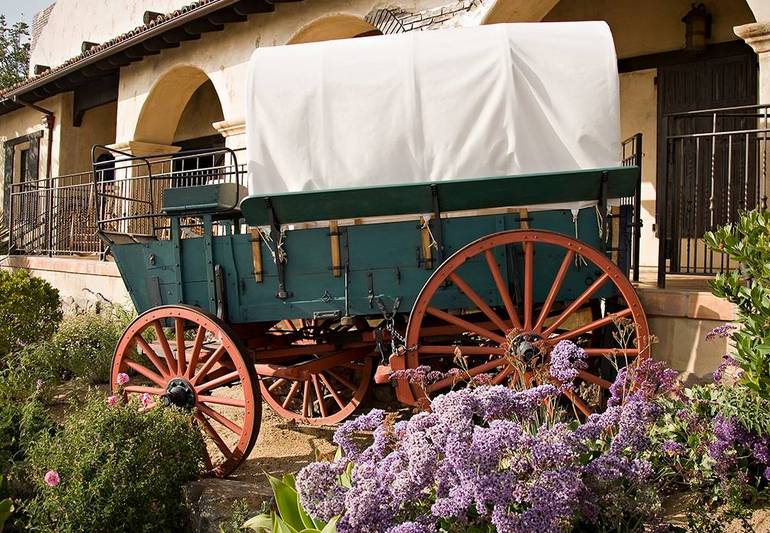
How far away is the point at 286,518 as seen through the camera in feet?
9.84

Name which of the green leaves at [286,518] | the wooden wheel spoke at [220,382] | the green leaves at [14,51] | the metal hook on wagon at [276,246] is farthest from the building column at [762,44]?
the green leaves at [14,51]

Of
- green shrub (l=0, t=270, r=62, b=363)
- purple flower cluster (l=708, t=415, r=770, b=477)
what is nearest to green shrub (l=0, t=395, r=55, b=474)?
green shrub (l=0, t=270, r=62, b=363)

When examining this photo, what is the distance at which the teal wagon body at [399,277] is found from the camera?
13.9ft

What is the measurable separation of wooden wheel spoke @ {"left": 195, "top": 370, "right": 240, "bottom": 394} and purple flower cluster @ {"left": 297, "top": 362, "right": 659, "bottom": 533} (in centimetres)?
182

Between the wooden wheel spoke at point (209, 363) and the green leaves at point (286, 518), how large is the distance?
51.5 inches

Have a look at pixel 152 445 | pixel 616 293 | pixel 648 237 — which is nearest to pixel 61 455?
pixel 152 445

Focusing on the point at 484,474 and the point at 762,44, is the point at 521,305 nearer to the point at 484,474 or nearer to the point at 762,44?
the point at 484,474

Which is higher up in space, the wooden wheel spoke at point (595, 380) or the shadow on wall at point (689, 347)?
the shadow on wall at point (689, 347)

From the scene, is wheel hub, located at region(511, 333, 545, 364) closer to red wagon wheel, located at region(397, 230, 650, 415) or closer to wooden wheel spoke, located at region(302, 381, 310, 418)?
red wagon wheel, located at region(397, 230, 650, 415)

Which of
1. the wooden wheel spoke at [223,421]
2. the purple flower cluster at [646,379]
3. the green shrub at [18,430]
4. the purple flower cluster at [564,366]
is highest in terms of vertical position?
the purple flower cluster at [564,366]

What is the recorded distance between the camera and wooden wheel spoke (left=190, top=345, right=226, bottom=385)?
4448mm

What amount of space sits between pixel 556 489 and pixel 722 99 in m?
6.78

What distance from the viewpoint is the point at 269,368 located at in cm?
465

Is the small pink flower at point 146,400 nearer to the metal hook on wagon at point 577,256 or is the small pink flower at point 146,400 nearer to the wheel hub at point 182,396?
the wheel hub at point 182,396
